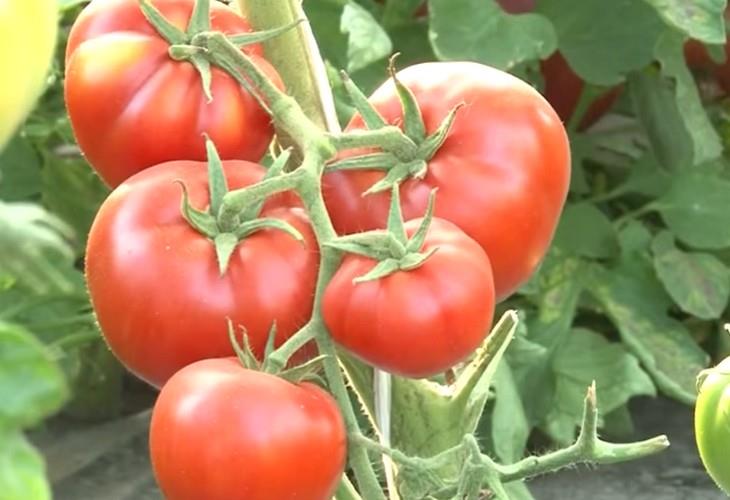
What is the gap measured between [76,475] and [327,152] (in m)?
0.79

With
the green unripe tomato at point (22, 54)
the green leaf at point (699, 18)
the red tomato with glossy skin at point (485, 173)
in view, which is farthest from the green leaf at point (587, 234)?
the green unripe tomato at point (22, 54)

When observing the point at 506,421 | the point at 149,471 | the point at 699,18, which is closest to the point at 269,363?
the point at 506,421

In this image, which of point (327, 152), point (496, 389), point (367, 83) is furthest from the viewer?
point (367, 83)

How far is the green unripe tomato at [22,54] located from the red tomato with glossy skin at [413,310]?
19 cm

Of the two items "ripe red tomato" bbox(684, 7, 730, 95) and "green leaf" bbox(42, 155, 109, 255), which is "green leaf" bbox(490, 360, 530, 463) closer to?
"green leaf" bbox(42, 155, 109, 255)

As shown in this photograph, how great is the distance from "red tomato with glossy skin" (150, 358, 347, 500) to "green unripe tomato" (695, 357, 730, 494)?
0.41 feet

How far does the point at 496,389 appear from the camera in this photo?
34.7 inches

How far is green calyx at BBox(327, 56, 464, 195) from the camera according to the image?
38 centimetres

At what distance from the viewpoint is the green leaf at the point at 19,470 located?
136mm

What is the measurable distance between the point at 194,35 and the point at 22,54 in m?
0.25

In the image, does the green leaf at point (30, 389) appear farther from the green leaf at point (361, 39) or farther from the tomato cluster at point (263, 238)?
the green leaf at point (361, 39)

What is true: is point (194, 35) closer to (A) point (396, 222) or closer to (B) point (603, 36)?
(A) point (396, 222)

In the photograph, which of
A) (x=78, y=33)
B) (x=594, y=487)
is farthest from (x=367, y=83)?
(x=78, y=33)

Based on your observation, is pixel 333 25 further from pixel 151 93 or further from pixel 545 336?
pixel 151 93
